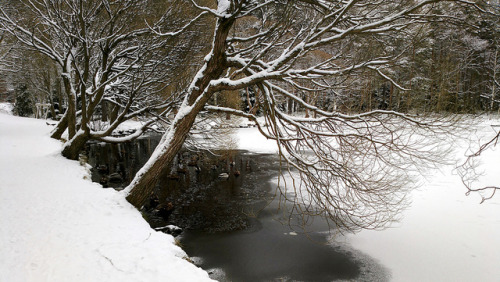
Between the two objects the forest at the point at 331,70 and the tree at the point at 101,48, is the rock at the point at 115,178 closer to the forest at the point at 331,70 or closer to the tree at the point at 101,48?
the tree at the point at 101,48

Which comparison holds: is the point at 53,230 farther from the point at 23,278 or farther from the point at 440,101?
the point at 440,101

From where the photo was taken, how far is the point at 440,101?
4.83 meters

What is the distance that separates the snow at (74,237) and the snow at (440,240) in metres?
5.33

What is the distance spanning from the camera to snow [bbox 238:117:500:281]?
6590mm

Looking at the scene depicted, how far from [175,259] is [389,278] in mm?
4938

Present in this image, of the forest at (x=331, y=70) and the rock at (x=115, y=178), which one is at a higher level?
the forest at (x=331, y=70)

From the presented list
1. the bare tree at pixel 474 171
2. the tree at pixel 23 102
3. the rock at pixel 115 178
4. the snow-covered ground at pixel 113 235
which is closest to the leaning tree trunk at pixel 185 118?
the snow-covered ground at pixel 113 235

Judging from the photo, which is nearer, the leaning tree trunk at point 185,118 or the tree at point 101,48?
the leaning tree trunk at point 185,118

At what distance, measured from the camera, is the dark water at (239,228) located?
266 inches

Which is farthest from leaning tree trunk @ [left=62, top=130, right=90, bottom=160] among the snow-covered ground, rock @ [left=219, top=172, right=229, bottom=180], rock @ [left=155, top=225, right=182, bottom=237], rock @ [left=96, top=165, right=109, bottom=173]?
rock @ [left=219, top=172, right=229, bottom=180]

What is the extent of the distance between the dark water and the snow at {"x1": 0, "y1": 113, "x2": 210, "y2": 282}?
8.95 feet

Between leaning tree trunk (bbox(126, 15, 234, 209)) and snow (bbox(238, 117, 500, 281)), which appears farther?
snow (bbox(238, 117, 500, 281))

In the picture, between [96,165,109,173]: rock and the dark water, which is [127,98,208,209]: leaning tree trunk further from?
[96,165,109,173]: rock

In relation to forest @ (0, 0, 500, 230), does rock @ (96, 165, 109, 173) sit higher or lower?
lower
